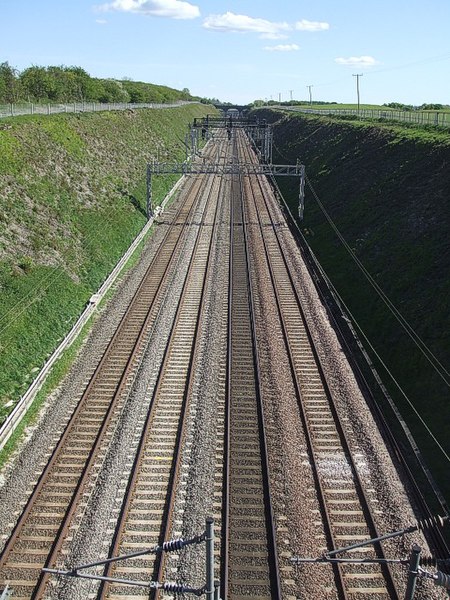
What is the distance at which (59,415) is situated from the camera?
1775 cm

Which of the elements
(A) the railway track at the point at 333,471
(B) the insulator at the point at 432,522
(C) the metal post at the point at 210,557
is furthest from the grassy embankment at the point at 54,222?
(B) the insulator at the point at 432,522

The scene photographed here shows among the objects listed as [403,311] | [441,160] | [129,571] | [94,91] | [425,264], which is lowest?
[129,571]

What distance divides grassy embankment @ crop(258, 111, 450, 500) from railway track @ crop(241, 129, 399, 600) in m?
2.56

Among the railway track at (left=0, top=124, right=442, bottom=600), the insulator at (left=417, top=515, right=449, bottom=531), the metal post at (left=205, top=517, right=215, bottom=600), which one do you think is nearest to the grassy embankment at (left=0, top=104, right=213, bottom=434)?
the railway track at (left=0, top=124, right=442, bottom=600)

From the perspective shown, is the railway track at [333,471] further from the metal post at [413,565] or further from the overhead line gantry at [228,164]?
the overhead line gantry at [228,164]

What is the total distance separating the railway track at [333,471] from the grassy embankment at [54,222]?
945 centimetres

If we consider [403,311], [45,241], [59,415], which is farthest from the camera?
[45,241]

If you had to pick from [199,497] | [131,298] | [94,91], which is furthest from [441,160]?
[94,91]

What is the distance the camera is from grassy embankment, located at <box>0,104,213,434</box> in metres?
22.0

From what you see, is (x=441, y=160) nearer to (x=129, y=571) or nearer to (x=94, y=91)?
(x=129, y=571)

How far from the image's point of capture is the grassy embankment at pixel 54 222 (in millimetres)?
22047

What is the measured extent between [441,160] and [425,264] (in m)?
12.6

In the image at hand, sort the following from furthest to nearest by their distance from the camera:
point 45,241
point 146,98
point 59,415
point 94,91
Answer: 1. point 146,98
2. point 94,91
3. point 45,241
4. point 59,415

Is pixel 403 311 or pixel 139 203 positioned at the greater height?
pixel 139 203
